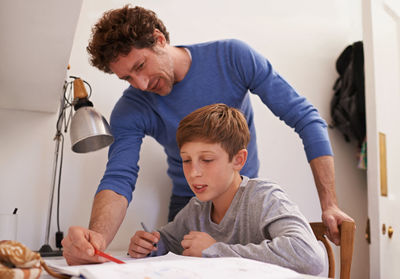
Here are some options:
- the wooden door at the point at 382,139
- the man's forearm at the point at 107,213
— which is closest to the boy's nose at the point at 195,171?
the man's forearm at the point at 107,213

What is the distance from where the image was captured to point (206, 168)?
1.01 metres

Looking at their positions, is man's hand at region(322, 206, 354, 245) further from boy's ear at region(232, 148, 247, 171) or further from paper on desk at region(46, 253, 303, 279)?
paper on desk at region(46, 253, 303, 279)

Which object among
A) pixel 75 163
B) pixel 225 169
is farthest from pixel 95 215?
pixel 75 163

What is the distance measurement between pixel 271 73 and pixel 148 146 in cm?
69

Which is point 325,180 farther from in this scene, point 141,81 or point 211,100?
point 141,81

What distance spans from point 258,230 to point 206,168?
19cm

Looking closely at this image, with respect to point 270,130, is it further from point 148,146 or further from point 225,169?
point 225,169

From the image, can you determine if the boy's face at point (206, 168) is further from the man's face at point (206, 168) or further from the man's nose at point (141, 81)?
A: the man's nose at point (141, 81)

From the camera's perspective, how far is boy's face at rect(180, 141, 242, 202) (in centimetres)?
101

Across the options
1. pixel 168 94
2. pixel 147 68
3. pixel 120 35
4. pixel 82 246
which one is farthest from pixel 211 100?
pixel 82 246

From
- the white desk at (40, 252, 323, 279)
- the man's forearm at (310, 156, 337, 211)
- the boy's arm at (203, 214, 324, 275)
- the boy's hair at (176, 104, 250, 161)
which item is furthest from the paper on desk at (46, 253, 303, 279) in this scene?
the man's forearm at (310, 156, 337, 211)

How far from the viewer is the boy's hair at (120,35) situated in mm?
1295

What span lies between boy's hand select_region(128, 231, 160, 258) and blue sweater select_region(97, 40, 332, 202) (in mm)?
280

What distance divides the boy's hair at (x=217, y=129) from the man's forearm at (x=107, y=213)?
30cm
